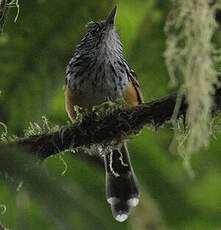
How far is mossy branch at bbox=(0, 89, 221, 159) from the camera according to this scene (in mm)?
1985

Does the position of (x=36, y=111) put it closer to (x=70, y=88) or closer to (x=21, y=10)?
(x=21, y=10)

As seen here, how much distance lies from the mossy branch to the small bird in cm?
130

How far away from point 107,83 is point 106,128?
152 centimetres

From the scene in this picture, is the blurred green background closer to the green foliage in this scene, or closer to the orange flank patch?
the orange flank patch

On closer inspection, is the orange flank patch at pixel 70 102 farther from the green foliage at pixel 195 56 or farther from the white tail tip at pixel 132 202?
the green foliage at pixel 195 56

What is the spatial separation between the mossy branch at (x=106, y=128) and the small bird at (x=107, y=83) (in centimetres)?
130

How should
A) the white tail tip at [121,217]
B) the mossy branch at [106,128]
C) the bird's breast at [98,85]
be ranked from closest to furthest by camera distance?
the mossy branch at [106,128] → the white tail tip at [121,217] → the bird's breast at [98,85]

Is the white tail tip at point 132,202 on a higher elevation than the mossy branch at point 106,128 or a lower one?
higher

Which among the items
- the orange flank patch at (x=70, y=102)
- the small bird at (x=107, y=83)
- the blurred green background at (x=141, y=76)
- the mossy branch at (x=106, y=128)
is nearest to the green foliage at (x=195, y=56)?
the mossy branch at (x=106, y=128)

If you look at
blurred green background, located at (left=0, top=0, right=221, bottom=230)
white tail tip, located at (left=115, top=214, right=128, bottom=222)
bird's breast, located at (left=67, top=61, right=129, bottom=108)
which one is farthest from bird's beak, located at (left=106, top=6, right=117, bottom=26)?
white tail tip, located at (left=115, top=214, right=128, bottom=222)

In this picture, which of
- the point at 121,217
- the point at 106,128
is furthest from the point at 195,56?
the point at 121,217

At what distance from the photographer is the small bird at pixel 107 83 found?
12.0 ft

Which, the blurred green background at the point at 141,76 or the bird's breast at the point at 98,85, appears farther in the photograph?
the bird's breast at the point at 98,85

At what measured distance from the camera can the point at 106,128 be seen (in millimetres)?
2186
